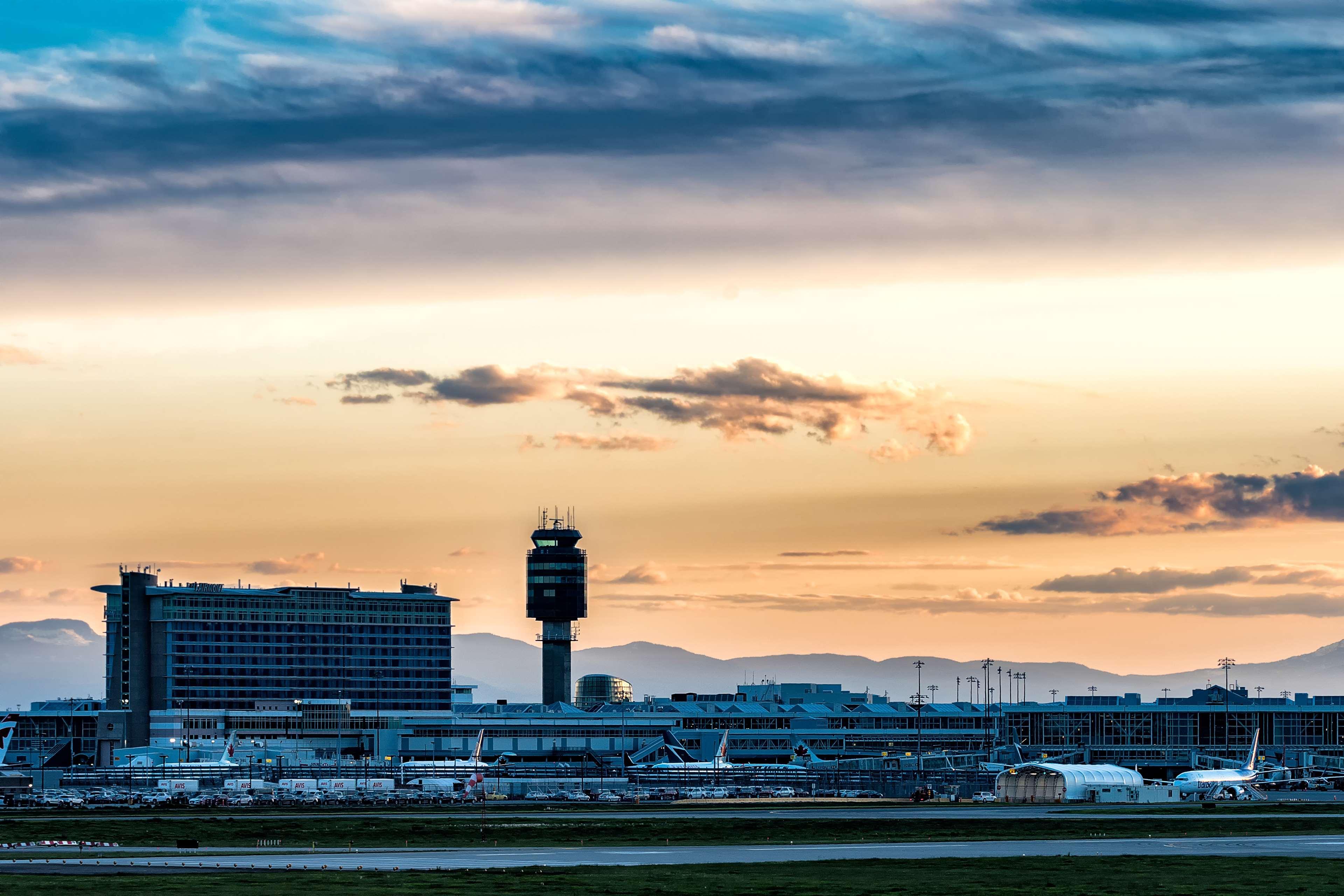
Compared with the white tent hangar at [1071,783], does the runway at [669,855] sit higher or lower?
higher

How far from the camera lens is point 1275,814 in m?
162

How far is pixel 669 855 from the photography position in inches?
4112

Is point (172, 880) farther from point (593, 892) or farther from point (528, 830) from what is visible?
point (528, 830)

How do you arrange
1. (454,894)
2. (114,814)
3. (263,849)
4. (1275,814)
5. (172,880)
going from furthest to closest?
(114,814)
(1275,814)
(263,849)
(172,880)
(454,894)

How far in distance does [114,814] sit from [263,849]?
7014 cm

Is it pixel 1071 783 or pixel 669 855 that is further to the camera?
pixel 1071 783

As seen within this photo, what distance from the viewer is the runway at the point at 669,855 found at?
94500 mm

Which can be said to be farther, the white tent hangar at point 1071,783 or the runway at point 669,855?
the white tent hangar at point 1071,783

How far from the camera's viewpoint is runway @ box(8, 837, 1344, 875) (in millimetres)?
94500

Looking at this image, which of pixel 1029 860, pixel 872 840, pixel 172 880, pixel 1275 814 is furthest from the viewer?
pixel 1275 814

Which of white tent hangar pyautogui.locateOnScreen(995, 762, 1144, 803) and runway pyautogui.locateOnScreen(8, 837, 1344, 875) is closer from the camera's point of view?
runway pyautogui.locateOnScreen(8, 837, 1344, 875)

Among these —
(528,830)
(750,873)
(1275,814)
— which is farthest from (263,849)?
(1275,814)

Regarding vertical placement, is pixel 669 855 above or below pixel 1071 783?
above

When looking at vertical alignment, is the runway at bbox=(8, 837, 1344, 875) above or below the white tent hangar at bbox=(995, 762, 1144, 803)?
above
